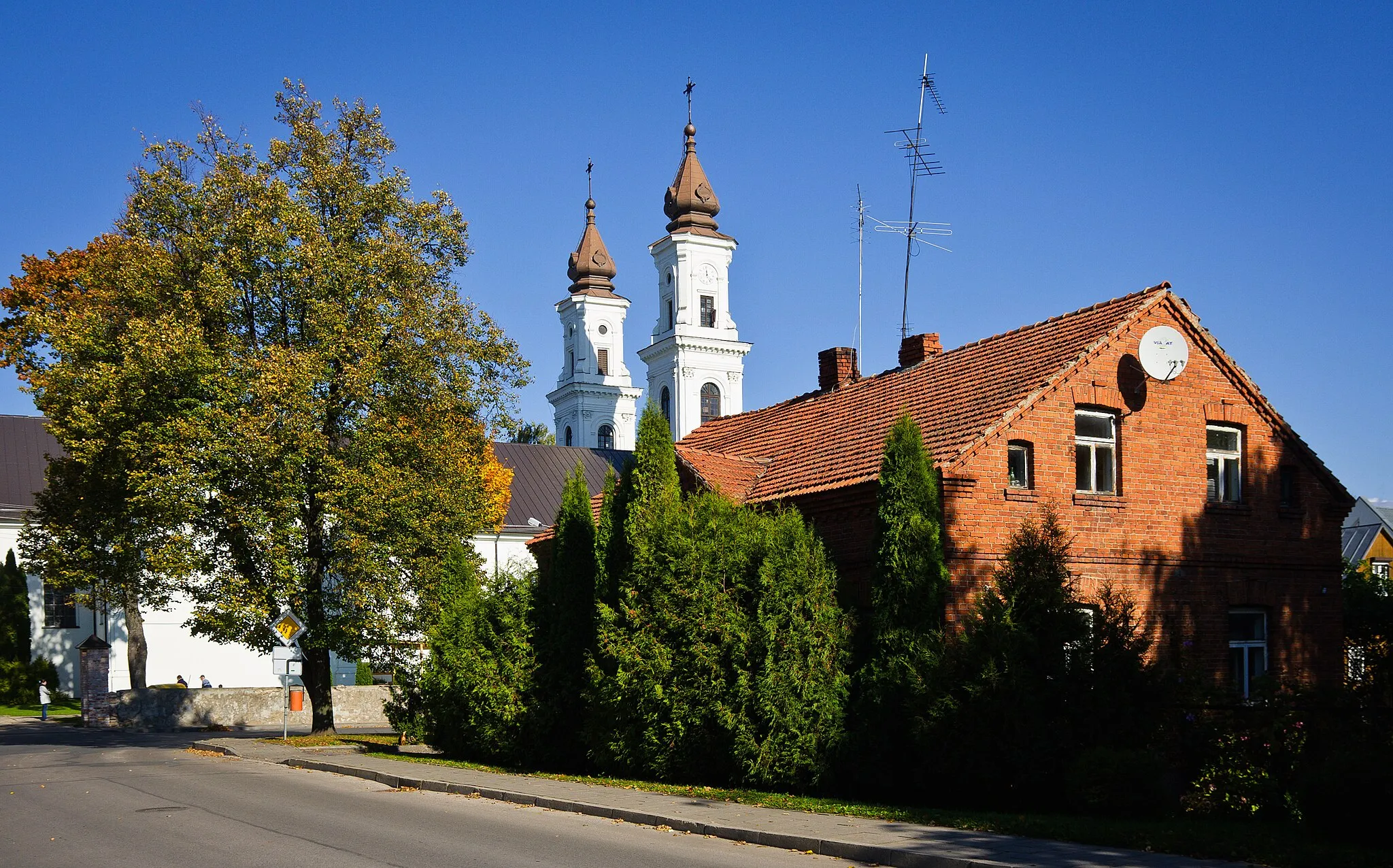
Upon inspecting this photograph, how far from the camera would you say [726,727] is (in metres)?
17.0

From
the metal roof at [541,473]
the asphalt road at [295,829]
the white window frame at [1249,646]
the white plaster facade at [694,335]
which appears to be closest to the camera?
the asphalt road at [295,829]

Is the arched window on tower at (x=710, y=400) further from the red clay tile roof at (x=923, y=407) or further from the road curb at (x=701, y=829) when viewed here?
the road curb at (x=701, y=829)

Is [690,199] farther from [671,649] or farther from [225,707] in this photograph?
[671,649]

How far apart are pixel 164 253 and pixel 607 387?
2761 inches

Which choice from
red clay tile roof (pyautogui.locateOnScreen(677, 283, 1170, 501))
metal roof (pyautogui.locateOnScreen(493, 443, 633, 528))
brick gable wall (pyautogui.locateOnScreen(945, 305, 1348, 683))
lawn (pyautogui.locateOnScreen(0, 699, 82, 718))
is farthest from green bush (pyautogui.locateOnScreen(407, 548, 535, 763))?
→ metal roof (pyautogui.locateOnScreen(493, 443, 633, 528))

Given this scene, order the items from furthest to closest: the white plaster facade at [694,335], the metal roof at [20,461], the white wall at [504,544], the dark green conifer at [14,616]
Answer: the white plaster facade at [694,335] < the white wall at [504,544] < the metal roof at [20,461] < the dark green conifer at [14,616]

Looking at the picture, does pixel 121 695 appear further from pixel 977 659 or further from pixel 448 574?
pixel 977 659

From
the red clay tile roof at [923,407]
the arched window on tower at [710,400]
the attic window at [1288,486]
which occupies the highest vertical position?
the arched window on tower at [710,400]

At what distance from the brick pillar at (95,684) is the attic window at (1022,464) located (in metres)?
29.4

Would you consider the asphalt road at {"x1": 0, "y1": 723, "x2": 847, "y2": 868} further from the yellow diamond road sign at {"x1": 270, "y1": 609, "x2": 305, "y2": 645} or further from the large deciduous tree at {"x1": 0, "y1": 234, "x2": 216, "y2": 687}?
the large deciduous tree at {"x1": 0, "y1": 234, "x2": 216, "y2": 687}

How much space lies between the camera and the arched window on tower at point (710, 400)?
88.0m

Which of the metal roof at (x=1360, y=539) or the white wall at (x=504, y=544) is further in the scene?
the metal roof at (x=1360, y=539)

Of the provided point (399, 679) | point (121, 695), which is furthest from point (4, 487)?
point (399, 679)

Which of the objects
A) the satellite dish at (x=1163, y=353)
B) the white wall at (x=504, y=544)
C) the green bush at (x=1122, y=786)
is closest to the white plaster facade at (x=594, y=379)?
the white wall at (x=504, y=544)
